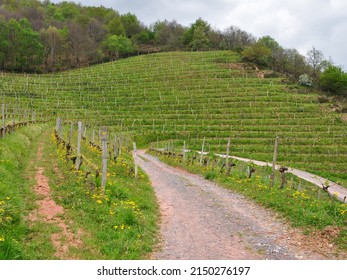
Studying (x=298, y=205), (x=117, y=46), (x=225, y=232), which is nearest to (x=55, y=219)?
(x=225, y=232)

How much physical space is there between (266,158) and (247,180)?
23.1 meters

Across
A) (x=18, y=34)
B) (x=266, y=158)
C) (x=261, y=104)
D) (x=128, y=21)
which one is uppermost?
(x=128, y=21)

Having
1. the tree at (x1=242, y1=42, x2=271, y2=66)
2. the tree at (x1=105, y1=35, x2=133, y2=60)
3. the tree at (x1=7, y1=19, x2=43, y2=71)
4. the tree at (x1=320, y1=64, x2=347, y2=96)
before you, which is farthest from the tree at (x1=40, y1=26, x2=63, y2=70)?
the tree at (x1=320, y1=64, x2=347, y2=96)

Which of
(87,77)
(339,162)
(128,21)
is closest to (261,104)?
(339,162)

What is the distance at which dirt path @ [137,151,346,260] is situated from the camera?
8805mm

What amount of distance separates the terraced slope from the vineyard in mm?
180

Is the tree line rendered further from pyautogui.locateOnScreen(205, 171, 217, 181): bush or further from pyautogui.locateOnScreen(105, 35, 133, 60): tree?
pyautogui.locateOnScreen(205, 171, 217, 181): bush

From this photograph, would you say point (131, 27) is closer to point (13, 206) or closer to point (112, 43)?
point (112, 43)

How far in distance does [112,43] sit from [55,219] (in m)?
108

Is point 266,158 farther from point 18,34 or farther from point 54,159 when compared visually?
point 18,34

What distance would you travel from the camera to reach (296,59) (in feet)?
321

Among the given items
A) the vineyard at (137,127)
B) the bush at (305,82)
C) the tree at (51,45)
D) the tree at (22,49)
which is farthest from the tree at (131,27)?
the bush at (305,82)

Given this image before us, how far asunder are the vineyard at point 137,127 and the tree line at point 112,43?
8385 mm

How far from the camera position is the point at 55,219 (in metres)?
9.47
